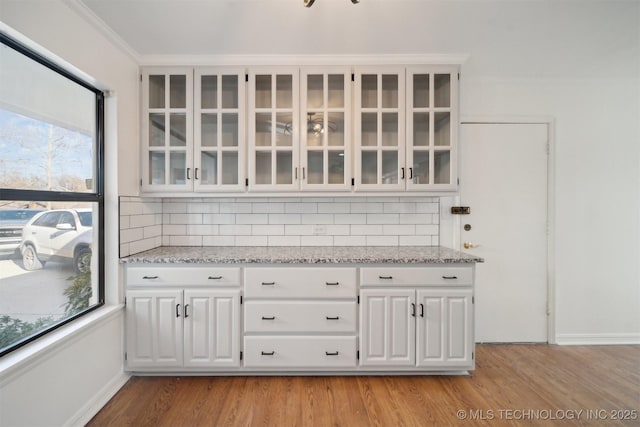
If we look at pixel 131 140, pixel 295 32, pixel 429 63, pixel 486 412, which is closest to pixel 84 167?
pixel 131 140

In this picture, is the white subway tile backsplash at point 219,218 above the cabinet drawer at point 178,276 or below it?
above

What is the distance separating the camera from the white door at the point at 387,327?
198 cm

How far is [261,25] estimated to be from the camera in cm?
182

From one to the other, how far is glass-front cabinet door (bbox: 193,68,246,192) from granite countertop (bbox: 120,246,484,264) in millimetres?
538

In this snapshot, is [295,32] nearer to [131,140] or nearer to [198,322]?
[131,140]

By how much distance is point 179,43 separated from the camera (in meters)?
2.01

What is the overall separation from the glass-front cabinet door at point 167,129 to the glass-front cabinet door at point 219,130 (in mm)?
70

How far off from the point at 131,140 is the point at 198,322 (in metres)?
1.49

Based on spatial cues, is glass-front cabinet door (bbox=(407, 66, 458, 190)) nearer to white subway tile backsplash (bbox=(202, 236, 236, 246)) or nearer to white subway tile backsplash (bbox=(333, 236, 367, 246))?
white subway tile backsplash (bbox=(333, 236, 367, 246))

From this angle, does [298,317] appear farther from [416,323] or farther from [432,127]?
[432,127]

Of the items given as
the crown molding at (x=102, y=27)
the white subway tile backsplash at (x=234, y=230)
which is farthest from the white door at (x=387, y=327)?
the crown molding at (x=102, y=27)

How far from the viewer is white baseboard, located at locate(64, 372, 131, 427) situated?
157cm

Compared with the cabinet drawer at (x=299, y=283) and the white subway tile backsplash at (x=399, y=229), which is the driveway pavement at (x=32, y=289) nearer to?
the cabinet drawer at (x=299, y=283)

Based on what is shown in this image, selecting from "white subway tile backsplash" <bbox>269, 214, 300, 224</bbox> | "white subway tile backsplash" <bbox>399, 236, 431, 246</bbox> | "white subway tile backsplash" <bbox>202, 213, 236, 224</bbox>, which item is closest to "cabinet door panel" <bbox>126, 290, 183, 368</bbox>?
Answer: "white subway tile backsplash" <bbox>202, 213, 236, 224</bbox>
